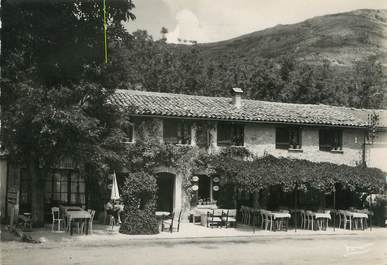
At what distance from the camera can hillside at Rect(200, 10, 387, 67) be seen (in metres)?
62.3

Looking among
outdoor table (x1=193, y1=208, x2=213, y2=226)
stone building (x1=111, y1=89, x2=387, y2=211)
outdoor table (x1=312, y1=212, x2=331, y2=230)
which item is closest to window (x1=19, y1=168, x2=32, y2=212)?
stone building (x1=111, y1=89, x2=387, y2=211)

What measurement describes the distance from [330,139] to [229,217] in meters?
8.36

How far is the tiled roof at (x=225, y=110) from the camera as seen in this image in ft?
75.0

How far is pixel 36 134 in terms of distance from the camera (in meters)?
15.8

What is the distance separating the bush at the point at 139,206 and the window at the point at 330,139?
1155 centimetres

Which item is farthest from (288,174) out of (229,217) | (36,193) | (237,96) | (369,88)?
(369,88)

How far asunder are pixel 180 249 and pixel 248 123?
1041 centimetres

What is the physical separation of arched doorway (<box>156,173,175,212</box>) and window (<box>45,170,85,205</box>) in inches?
149

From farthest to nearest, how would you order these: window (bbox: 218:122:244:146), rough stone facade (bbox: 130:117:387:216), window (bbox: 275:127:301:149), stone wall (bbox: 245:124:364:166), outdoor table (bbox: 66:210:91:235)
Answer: window (bbox: 275:127:301:149) < stone wall (bbox: 245:124:364:166) < window (bbox: 218:122:244:146) < rough stone facade (bbox: 130:117:387:216) < outdoor table (bbox: 66:210:91:235)

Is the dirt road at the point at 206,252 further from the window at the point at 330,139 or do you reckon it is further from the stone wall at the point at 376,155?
the stone wall at the point at 376,155

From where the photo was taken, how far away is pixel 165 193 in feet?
76.7

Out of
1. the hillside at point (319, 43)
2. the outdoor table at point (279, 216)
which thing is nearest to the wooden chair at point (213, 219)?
the outdoor table at point (279, 216)

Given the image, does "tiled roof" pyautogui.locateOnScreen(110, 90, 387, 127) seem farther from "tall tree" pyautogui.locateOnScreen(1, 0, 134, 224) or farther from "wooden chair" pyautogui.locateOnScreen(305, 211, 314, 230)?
"wooden chair" pyautogui.locateOnScreen(305, 211, 314, 230)

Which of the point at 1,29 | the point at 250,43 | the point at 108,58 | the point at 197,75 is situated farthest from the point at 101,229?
the point at 250,43
